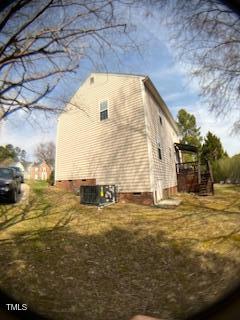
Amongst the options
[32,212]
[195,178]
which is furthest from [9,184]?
A: [195,178]

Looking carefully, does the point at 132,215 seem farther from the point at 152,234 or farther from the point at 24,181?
the point at 24,181

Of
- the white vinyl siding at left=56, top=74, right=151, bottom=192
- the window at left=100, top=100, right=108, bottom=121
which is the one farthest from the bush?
the window at left=100, top=100, right=108, bottom=121

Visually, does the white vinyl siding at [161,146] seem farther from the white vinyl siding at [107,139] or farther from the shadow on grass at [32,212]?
the shadow on grass at [32,212]

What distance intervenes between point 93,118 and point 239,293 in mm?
1181

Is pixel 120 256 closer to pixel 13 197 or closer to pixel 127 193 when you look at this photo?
pixel 127 193

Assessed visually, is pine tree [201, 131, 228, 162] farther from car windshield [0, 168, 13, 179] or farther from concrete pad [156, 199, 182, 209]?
car windshield [0, 168, 13, 179]

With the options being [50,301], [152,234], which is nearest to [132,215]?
[152,234]

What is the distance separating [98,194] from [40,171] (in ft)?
1.37

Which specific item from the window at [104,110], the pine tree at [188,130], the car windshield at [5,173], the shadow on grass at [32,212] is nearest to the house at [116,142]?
the window at [104,110]

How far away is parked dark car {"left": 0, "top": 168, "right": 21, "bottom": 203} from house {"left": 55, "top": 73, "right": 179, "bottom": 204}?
29 cm

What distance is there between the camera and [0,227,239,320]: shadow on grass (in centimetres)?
95

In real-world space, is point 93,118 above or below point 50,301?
above

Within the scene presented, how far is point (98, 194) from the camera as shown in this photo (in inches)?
53.1

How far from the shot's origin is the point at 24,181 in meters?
1.46
